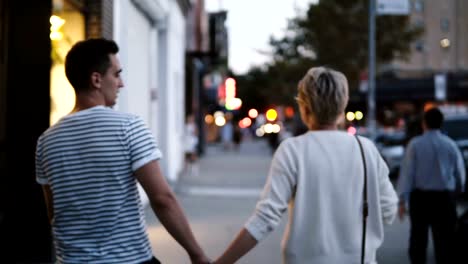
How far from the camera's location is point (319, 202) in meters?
3.43

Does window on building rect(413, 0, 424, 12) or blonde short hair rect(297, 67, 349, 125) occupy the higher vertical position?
window on building rect(413, 0, 424, 12)

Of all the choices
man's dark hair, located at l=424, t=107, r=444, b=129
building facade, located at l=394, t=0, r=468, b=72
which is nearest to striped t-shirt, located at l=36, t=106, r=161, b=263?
man's dark hair, located at l=424, t=107, r=444, b=129

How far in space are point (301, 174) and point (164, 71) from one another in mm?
16576

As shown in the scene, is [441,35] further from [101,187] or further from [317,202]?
[101,187]

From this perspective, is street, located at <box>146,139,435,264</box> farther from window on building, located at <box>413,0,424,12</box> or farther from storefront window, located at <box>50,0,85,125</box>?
window on building, located at <box>413,0,424,12</box>

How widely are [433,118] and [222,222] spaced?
18.3 feet

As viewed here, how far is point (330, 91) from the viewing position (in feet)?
11.7

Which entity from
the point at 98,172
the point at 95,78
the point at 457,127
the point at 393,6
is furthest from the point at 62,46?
the point at 393,6

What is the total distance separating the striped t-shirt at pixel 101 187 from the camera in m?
3.15

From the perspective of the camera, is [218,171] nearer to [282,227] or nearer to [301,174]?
[282,227]

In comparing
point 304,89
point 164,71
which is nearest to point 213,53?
point 164,71

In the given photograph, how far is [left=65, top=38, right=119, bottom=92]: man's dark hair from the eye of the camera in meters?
3.30

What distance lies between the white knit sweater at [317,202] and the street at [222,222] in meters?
5.37

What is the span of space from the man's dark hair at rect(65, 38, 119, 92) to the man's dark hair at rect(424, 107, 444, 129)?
16.6 ft
